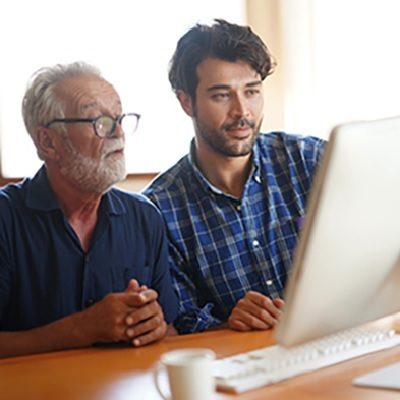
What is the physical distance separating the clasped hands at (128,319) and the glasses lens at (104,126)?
0.47 metres

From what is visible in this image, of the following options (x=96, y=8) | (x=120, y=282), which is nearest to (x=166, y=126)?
(x=96, y=8)

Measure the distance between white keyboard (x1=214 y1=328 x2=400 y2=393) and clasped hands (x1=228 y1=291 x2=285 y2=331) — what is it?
194mm

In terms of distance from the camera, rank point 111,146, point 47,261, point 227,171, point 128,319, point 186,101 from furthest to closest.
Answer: point 186,101
point 227,171
point 111,146
point 47,261
point 128,319

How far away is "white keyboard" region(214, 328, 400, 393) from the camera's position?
118 cm

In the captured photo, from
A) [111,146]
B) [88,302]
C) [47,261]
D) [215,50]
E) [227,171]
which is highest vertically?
[215,50]

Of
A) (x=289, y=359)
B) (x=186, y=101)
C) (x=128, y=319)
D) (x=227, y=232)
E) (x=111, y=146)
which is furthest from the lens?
(x=186, y=101)

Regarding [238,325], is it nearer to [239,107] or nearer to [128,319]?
[128,319]

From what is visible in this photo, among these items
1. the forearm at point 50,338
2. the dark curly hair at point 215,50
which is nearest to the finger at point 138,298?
the forearm at point 50,338

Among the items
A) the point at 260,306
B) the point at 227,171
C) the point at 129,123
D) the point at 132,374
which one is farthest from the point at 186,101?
the point at 132,374

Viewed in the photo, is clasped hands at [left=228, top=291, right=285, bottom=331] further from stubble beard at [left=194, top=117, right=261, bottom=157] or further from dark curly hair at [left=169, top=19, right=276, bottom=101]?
dark curly hair at [left=169, top=19, right=276, bottom=101]

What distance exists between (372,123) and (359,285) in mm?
262

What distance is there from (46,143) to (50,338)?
1.84ft

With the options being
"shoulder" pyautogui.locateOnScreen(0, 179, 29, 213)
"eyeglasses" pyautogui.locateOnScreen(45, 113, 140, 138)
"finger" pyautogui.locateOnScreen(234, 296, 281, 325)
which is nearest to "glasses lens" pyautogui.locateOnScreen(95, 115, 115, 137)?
"eyeglasses" pyautogui.locateOnScreen(45, 113, 140, 138)

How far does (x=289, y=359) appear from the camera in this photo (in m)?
1.25
